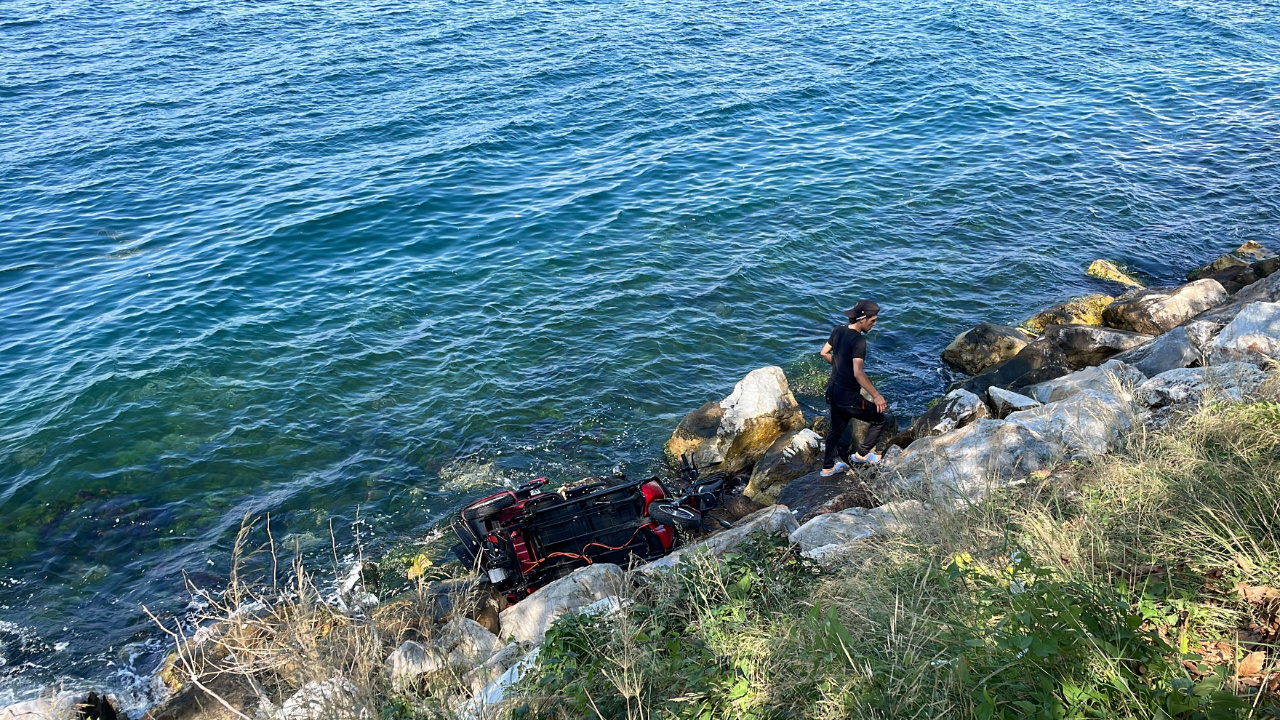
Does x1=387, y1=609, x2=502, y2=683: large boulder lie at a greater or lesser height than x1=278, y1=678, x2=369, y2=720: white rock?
lesser

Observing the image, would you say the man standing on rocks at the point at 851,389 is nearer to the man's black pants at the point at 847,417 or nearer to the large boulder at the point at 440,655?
the man's black pants at the point at 847,417

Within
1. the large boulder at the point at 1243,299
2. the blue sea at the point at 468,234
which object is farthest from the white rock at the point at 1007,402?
the large boulder at the point at 1243,299

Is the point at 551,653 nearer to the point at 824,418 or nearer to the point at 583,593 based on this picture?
the point at 583,593

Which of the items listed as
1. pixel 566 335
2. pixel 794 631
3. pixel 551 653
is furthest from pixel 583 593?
pixel 566 335

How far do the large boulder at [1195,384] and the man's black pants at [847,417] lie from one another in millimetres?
2385

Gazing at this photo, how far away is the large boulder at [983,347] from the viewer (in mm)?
11023

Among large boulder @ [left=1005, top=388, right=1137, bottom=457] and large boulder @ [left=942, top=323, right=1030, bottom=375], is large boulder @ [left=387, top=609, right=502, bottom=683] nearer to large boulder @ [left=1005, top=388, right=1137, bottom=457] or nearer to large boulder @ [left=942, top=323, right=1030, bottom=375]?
large boulder @ [left=1005, top=388, right=1137, bottom=457]

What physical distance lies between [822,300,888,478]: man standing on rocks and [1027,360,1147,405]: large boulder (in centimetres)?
188

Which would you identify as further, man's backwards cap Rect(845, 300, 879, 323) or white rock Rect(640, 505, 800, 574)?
man's backwards cap Rect(845, 300, 879, 323)

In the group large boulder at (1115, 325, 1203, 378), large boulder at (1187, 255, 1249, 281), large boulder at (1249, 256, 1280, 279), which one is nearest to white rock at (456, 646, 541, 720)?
large boulder at (1115, 325, 1203, 378)

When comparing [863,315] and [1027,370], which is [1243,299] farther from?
[863,315]

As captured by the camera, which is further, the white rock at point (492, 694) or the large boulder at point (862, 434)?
the large boulder at point (862, 434)

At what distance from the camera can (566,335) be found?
40.9ft

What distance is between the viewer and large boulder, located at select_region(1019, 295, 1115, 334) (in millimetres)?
12078
